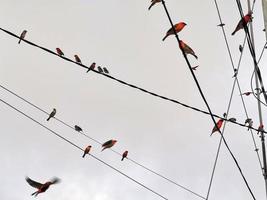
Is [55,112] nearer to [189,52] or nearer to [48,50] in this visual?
[48,50]

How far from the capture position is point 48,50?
19.0 feet

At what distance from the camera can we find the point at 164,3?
386 centimetres

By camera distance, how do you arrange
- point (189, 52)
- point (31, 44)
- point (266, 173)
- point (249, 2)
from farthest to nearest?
point (249, 2) < point (266, 173) < point (31, 44) < point (189, 52)

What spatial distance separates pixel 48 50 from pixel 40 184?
190cm

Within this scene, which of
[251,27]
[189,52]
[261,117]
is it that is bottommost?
[189,52]

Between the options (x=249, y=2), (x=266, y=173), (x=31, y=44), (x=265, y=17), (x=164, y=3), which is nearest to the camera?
(x=164, y=3)

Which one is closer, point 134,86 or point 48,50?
Answer: point 48,50

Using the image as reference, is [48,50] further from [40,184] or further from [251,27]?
[251,27]

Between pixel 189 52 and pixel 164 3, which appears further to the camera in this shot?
pixel 189 52

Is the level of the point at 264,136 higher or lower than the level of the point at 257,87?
lower

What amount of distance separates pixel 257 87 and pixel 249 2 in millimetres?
2277

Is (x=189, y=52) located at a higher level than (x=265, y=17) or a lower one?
lower

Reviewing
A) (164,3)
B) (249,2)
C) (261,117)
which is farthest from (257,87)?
(164,3)

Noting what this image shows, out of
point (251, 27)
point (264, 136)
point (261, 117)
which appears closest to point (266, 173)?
point (264, 136)
